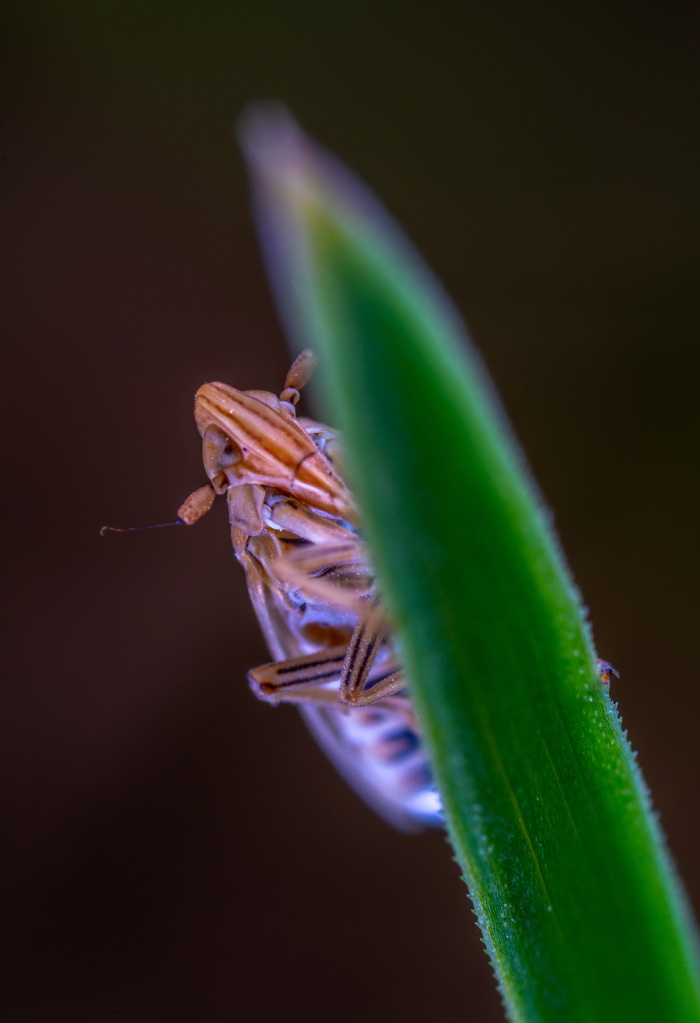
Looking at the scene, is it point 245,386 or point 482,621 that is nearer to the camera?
point 482,621

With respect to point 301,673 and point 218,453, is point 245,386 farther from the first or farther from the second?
point 301,673

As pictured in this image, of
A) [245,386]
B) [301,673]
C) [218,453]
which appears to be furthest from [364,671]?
[245,386]

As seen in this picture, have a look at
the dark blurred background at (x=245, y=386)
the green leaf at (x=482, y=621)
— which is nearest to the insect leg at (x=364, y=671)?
the green leaf at (x=482, y=621)

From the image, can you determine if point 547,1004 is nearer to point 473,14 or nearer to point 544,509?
point 544,509

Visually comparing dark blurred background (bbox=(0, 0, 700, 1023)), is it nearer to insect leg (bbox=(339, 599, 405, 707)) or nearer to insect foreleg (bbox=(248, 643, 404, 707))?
insect foreleg (bbox=(248, 643, 404, 707))

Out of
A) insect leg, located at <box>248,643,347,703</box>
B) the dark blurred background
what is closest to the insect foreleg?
A: insect leg, located at <box>248,643,347,703</box>

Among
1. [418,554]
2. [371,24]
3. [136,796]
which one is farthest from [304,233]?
[371,24]

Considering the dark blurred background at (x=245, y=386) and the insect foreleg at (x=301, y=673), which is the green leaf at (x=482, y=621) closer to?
the insect foreleg at (x=301, y=673)
